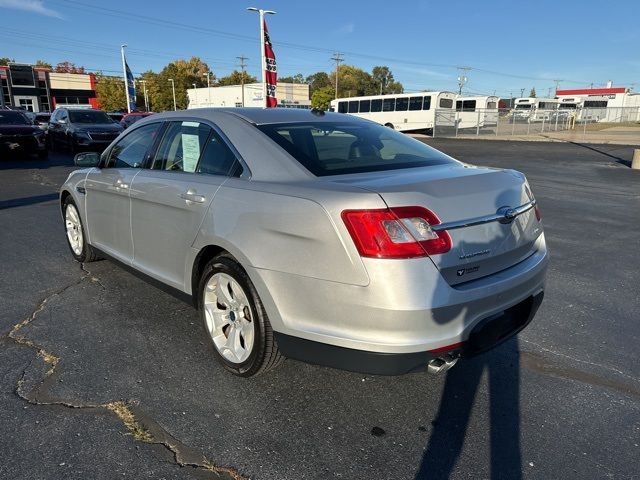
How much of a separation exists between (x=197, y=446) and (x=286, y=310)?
80cm

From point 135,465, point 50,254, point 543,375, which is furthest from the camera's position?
point 50,254

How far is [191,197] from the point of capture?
3.24 metres

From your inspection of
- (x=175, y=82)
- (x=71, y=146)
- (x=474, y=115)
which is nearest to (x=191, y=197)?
(x=71, y=146)

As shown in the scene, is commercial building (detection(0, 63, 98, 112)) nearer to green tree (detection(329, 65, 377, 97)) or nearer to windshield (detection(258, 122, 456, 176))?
green tree (detection(329, 65, 377, 97))

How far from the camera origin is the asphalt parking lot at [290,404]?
7.73 feet

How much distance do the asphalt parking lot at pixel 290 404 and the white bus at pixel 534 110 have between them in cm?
3634

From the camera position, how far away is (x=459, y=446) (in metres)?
2.48

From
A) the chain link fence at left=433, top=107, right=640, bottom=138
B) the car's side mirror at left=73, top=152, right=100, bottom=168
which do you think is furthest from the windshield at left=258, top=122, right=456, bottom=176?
the chain link fence at left=433, top=107, right=640, bottom=138

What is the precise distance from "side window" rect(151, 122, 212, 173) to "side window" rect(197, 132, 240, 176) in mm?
72

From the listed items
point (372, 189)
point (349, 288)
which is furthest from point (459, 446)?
point (372, 189)

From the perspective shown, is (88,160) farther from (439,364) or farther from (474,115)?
(474,115)

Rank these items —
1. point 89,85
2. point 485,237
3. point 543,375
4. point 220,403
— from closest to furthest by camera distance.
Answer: point 485,237 → point 220,403 → point 543,375 → point 89,85

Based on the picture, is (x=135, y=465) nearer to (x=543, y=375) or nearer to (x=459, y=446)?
(x=459, y=446)

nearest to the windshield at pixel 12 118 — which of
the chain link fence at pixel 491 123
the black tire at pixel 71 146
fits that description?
the black tire at pixel 71 146
